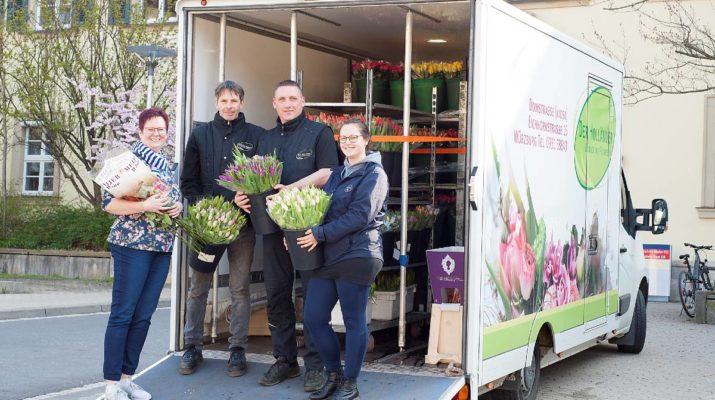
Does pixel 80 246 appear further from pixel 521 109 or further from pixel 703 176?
pixel 521 109

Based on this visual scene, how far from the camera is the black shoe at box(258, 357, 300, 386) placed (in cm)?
711

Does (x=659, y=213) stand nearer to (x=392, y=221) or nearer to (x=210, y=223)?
(x=392, y=221)

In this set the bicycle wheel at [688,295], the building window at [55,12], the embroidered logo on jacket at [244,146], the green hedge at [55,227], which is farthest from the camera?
the building window at [55,12]

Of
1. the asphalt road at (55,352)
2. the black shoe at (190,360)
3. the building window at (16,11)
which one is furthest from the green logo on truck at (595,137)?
the building window at (16,11)

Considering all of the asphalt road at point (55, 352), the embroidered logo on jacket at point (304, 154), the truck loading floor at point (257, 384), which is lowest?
the asphalt road at point (55, 352)

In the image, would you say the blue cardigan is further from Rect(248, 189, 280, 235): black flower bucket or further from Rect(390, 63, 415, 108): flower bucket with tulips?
Rect(390, 63, 415, 108): flower bucket with tulips

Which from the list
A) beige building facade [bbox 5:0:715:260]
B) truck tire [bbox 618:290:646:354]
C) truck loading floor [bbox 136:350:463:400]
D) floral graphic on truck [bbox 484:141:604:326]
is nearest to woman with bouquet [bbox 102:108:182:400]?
truck loading floor [bbox 136:350:463:400]

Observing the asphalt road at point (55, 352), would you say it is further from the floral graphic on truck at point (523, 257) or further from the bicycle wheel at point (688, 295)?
the bicycle wheel at point (688, 295)

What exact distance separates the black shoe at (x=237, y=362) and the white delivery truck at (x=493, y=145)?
→ 0.33 feet

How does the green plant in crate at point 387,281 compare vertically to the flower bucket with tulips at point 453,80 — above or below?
below

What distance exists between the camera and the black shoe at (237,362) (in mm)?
7309

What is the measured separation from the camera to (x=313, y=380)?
7.04 meters

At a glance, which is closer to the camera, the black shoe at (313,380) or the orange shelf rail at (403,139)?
the black shoe at (313,380)

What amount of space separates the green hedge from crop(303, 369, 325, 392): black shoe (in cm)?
1495
